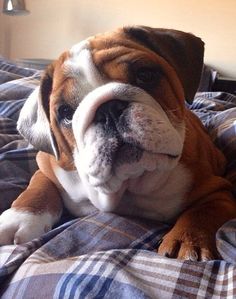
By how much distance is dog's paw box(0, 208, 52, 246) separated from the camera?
0.83 meters

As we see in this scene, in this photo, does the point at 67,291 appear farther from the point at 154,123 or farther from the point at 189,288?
the point at 154,123

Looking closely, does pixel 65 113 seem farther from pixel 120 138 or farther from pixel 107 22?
pixel 107 22

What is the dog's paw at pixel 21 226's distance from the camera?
32.6 inches

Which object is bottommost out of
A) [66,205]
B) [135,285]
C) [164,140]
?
[66,205]

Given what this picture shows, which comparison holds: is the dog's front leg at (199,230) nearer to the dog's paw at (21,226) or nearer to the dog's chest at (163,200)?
the dog's chest at (163,200)

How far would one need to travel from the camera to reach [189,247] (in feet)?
2.36

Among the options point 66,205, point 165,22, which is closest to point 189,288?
point 66,205

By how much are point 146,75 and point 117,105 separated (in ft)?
0.34

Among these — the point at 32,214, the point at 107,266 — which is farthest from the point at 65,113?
the point at 107,266

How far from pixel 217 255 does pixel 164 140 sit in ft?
0.65

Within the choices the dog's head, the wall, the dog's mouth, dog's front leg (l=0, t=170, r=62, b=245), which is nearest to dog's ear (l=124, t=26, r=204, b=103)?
the dog's head

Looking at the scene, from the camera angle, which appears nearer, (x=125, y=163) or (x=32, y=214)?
(x=125, y=163)

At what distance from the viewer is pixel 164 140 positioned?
752 mm

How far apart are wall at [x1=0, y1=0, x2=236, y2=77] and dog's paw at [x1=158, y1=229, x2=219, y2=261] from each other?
2.20 metres
